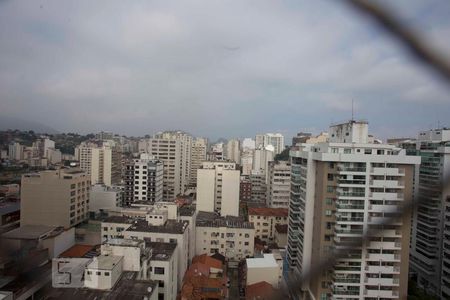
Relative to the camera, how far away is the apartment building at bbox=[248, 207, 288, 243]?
12.0 m

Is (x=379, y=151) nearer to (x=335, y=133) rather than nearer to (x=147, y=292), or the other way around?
(x=335, y=133)

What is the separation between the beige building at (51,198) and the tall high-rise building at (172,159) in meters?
7.78

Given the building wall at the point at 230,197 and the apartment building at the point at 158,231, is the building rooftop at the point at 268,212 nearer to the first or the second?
the building wall at the point at 230,197

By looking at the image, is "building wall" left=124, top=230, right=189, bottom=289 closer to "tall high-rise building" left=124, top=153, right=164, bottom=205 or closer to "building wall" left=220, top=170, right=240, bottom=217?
"building wall" left=220, top=170, right=240, bottom=217

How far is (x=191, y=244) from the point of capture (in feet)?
29.1

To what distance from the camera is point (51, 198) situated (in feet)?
31.9

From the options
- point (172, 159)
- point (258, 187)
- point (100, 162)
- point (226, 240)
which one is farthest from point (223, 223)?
point (100, 162)

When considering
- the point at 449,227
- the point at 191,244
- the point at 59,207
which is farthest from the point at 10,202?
the point at 449,227

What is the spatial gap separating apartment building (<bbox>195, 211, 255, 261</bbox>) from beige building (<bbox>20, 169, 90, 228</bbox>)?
11.4 ft

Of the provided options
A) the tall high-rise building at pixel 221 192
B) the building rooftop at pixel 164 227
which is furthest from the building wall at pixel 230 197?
the building rooftop at pixel 164 227

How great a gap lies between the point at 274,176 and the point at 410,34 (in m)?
14.4

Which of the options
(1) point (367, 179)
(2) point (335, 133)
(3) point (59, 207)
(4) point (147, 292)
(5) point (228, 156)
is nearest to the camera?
(4) point (147, 292)

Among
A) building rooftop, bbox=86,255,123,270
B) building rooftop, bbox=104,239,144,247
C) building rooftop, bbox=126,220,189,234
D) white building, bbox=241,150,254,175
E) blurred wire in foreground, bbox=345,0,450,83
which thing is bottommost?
building rooftop, bbox=126,220,189,234

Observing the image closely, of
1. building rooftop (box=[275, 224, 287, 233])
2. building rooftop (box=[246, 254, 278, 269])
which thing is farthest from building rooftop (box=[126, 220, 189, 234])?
building rooftop (box=[275, 224, 287, 233])
